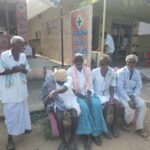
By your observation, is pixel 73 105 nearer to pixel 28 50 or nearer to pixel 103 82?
pixel 103 82

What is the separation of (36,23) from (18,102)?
8.74m

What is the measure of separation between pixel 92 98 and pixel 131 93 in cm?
80

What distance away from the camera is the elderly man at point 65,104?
3002 mm

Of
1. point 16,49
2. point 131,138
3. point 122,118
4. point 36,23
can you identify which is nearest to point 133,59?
point 122,118

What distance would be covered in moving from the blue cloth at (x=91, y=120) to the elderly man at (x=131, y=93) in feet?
1.67

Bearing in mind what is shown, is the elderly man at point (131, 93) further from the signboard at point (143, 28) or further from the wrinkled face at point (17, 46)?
the signboard at point (143, 28)

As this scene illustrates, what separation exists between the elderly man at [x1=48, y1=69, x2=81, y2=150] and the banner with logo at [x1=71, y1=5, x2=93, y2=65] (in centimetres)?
259

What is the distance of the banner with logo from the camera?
5.40m

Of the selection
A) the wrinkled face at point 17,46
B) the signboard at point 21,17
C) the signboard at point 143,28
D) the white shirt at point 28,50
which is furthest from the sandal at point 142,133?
the signboard at point 143,28

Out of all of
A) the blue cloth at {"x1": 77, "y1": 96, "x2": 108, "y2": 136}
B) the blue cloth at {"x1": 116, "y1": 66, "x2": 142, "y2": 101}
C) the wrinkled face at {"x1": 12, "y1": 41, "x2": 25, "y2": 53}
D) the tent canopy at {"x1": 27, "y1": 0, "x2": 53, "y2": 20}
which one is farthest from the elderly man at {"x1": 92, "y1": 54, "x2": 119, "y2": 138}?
the tent canopy at {"x1": 27, "y1": 0, "x2": 53, "y2": 20}

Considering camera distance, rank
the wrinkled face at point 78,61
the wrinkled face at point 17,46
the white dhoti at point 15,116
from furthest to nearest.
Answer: the wrinkled face at point 78,61
the white dhoti at point 15,116
the wrinkled face at point 17,46

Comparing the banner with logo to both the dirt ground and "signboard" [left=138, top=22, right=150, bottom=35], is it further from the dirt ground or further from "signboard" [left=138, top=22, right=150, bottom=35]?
"signboard" [left=138, top=22, right=150, bottom=35]

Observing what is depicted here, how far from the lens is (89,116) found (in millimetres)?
3266

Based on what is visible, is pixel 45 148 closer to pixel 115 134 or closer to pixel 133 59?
pixel 115 134
